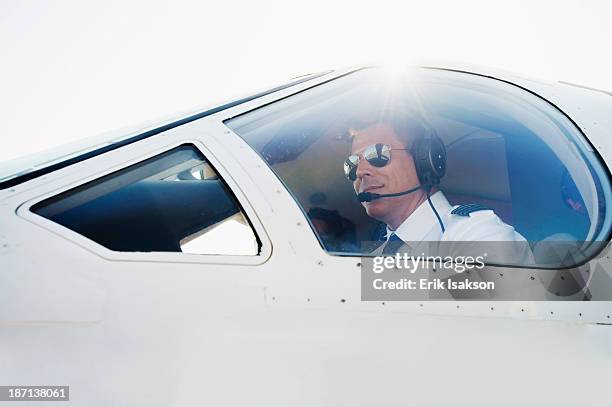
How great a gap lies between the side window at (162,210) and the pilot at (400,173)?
0.75 meters

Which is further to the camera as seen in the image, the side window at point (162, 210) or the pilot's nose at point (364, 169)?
the pilot's nose at point (364, 169)

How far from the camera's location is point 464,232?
212 cm

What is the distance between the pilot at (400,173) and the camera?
2.50 metres

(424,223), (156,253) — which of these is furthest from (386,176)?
(156,253)

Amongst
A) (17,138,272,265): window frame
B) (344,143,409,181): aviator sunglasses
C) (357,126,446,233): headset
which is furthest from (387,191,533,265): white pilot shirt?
(17,138,272,265): window frame

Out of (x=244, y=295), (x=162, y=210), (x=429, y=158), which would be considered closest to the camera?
(x=244, y=295)

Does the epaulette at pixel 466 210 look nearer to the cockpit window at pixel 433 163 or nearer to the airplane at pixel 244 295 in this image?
the cockpit window at pixel 433 163

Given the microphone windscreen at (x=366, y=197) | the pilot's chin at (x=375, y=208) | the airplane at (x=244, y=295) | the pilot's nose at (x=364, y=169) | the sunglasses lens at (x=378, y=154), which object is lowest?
the airplane at (x=244, y=295)

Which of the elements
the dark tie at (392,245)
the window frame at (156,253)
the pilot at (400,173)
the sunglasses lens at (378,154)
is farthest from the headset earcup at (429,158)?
the window frame at (156,253)

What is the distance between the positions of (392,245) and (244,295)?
23.8 inches

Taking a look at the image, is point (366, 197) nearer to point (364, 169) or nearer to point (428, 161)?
point (364, 169)

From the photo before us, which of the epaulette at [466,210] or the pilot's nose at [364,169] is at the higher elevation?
the pilot's nose at [364,169]

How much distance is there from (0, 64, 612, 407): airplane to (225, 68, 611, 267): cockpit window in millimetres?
17

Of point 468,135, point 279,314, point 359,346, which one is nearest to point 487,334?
point 359,346
